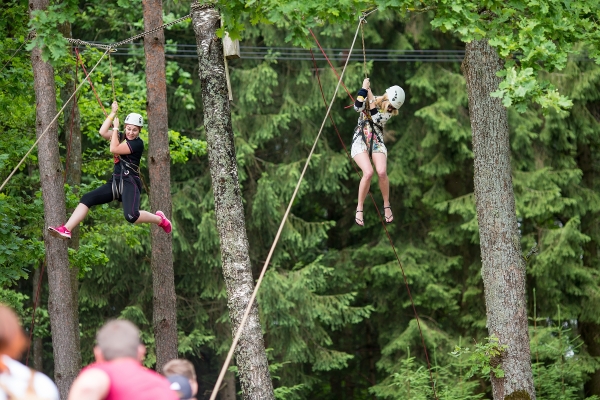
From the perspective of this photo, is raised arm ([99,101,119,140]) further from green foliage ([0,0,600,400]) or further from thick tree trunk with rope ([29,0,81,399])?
green foliage ([0,0,600,400])

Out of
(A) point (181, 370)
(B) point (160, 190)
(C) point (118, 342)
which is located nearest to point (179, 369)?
(A) point (181, 370)

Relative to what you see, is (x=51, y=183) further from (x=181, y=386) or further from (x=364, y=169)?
(x=181, y=386)

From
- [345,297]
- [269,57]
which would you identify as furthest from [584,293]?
[269,57]

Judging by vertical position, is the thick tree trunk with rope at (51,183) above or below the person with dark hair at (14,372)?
above

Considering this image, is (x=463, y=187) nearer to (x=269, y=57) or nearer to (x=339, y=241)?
(x=339, y=241)

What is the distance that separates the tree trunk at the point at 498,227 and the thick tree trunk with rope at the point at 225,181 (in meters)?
2.35

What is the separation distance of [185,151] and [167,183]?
326 centimetres

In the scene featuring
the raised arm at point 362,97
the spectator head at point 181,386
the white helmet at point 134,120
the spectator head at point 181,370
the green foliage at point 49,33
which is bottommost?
the spectator head at point 181,386

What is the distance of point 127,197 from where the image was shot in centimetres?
772

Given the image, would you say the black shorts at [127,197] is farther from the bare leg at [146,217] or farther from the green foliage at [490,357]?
the green foliage at [490,357]

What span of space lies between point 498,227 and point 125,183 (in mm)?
3572

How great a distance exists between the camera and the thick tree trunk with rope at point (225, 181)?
25.3ft

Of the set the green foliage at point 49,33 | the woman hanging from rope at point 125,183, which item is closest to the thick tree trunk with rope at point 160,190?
the woman hanging from rope at point 125,183

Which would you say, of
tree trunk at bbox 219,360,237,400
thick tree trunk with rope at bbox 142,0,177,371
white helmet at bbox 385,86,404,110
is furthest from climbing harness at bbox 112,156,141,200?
tree trunk at bbox 219,360,237,400
